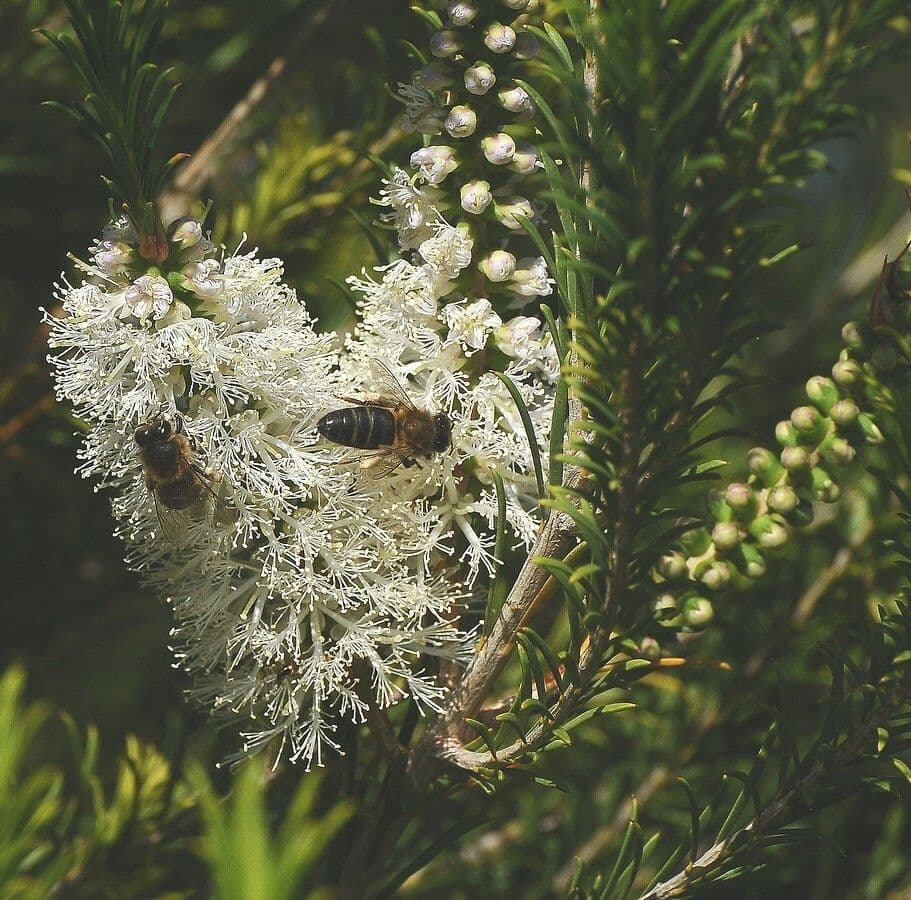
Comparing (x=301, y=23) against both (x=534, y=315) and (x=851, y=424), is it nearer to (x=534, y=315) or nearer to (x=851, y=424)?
(x=534, y=315)

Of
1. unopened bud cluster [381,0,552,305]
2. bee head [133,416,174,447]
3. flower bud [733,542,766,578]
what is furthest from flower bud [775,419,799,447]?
bee head [133,416,174,447]

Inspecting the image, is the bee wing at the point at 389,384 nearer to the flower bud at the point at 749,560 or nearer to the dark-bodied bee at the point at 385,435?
the dark-bodied bee at the point at 385,435

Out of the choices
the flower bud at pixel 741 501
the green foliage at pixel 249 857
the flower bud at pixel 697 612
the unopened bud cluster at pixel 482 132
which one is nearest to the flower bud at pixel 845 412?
the flower bud at pixel 741 501

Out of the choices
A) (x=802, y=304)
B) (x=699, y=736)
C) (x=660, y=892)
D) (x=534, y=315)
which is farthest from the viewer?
(x=802, y=304)

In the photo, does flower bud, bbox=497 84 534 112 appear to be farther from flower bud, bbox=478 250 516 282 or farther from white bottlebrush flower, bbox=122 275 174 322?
white bottlebrush flower, bbox=122 275 174 322

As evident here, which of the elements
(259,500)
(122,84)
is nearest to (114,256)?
(122,84)

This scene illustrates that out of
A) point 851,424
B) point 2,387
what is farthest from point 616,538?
point 2,387

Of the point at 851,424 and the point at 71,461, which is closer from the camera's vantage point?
the point at 851,424

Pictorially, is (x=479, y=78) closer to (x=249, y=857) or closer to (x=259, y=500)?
(x=259, y=500)
